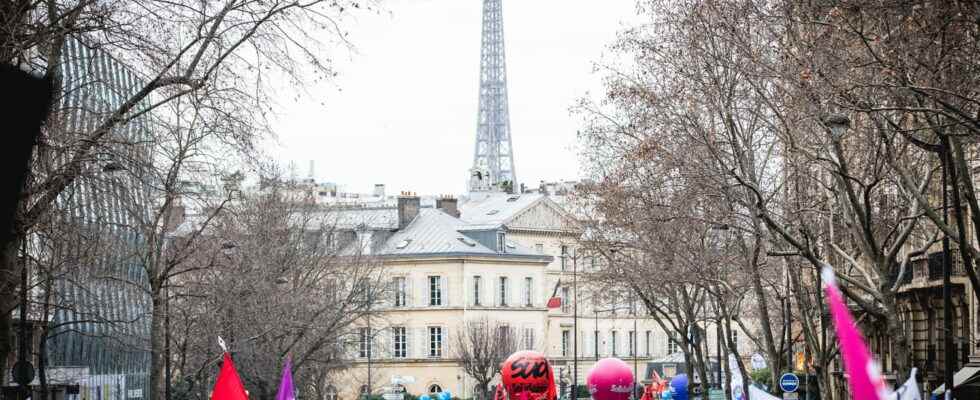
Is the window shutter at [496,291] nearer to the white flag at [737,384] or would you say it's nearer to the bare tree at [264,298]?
the bare tree at [264,298]

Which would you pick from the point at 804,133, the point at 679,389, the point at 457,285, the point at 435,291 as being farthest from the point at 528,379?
the point at 435,291

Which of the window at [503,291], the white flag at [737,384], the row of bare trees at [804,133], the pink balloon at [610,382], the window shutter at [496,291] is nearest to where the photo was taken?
the row of bare trees at [804,133]

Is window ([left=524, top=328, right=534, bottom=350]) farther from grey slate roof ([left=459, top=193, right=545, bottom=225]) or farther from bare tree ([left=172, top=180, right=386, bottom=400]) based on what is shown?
bare tree ([left=172, top=180, right=386, bottom=400])

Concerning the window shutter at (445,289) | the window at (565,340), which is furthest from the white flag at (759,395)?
the window at (565,340)

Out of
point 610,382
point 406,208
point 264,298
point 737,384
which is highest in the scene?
point 406,208

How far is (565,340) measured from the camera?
10875cm

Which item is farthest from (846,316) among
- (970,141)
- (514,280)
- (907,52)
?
(514,280)

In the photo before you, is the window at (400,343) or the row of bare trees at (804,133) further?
the window at (400,343)

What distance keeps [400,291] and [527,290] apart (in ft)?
31.0

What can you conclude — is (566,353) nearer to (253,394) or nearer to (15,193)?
(253,394)

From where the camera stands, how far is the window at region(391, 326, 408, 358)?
101750 mm

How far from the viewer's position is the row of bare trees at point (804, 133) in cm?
1817

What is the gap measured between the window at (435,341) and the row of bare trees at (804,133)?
2104 inches

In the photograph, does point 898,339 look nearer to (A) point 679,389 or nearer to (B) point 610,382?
(B) point 610,382
